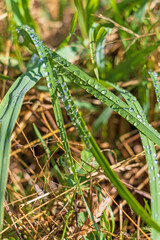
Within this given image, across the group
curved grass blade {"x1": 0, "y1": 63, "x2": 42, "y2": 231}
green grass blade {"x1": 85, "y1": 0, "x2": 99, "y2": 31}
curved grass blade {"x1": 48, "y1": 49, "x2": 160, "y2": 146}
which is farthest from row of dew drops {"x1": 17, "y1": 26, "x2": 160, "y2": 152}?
green grass blade {"x1": 85, "y1": 0, "x2": 99, "y2": 31}

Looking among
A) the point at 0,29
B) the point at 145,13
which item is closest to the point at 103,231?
the point at 145,13

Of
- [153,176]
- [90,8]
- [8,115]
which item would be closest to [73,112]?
[8,115]

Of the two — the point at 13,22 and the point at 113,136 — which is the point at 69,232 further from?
the point at 13,22

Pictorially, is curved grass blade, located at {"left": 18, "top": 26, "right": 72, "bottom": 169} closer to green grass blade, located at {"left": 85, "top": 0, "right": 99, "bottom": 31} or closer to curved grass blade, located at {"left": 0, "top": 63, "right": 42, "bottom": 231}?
curved grass blade, located at {"left": 0, "top": 63, "right": 42, "bottom": 231}

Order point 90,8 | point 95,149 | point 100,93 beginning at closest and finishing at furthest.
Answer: point 95,149 → point 100,93 → point 90,8

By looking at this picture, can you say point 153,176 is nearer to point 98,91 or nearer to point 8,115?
point 98,91

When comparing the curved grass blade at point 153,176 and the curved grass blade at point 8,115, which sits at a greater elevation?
the curved grass blade at point 8,115

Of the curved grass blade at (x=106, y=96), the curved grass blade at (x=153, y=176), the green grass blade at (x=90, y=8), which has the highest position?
the green grass blade at (x=90, y=8)

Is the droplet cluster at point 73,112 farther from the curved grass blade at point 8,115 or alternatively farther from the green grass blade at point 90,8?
the green grass blade at point 90,8

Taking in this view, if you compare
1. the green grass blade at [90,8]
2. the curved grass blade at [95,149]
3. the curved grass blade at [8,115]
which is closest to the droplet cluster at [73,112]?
the curved grass blade at [95,149]
